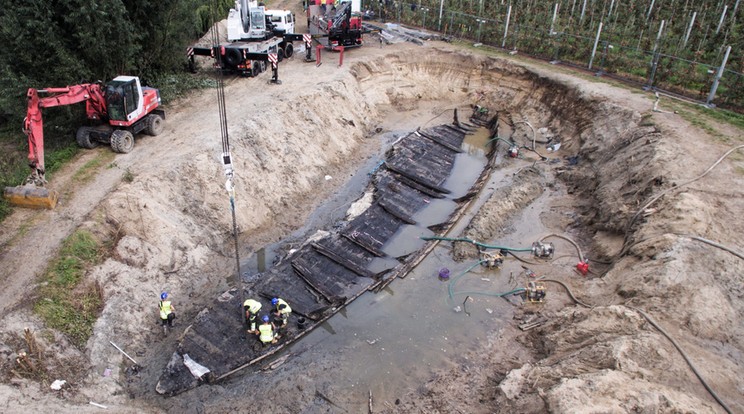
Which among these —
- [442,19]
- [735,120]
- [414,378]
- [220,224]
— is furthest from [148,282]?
[442,19]

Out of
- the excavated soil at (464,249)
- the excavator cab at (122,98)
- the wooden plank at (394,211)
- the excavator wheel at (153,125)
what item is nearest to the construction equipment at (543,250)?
the excavated soil at (464,249)

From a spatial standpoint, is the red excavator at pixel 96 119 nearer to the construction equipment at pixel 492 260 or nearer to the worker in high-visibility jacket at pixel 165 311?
the worker in high-visibility jacket at pixel 165 311

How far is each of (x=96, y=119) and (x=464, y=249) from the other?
562 inches

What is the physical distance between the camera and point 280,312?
39.9ft

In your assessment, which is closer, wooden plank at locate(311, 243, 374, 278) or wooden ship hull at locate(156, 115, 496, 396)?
wooden ship hull at locate(156, 115, 496, 396)

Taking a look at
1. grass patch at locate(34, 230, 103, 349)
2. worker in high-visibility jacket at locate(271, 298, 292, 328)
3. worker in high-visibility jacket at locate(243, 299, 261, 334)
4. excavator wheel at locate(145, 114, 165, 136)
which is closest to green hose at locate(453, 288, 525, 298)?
worker in high-visibility jacket at locate(271, 298, 292, 328)

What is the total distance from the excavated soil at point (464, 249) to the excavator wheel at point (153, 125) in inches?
13.7

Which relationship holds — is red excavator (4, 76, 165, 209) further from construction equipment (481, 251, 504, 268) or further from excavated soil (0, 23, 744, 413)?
construction equipment (481, 251, 504, 268)

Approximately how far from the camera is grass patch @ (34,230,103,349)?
1078cm

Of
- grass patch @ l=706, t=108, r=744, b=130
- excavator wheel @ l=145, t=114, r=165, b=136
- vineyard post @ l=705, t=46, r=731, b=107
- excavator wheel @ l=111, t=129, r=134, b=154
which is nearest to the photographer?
excavator wheel @ l=111, t=129, r=134, b=154

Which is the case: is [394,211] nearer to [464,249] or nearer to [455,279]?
[464,249]

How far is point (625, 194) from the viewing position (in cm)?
1636

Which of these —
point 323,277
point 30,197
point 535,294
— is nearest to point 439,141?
point 535,294

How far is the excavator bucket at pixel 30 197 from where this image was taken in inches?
530
